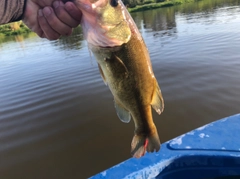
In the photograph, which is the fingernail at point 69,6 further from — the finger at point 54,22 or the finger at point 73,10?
the finger at point 54,22

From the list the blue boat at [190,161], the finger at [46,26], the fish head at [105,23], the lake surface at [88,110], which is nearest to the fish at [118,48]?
the fish head at [105,23]

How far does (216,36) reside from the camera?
1288 cm

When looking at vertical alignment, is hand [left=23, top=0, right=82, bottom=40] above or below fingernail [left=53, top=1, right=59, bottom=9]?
below

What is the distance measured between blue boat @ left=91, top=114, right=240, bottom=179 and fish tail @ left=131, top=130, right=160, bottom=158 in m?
1.04

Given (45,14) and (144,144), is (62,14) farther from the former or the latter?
(144,144)

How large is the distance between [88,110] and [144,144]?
5.09m

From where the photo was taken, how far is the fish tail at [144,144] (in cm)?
181

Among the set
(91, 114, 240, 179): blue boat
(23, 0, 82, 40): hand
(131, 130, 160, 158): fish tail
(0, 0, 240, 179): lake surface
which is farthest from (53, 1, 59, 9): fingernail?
(0, 0, 240, 179): lake surface

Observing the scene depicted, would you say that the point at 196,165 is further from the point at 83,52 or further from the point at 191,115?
the point at 83,52

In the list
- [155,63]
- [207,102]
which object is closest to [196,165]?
[207,102]

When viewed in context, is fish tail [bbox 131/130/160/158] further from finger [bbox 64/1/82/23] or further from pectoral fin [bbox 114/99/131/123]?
finger [bbox 64/1/82/23]

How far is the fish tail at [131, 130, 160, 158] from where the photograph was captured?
1.81 m

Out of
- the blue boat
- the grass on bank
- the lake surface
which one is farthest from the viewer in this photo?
the grass on bank

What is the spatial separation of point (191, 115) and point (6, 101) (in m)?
6.31
